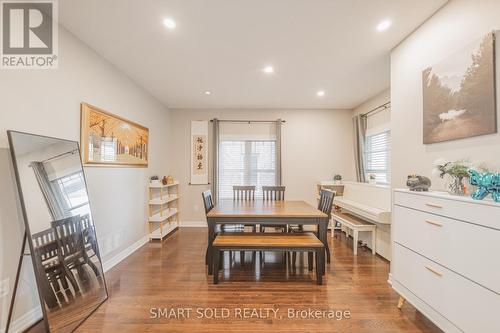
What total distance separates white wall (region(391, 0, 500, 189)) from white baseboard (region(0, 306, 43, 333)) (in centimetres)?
373

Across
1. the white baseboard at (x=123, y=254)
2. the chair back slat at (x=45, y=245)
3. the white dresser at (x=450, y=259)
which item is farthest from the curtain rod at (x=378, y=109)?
the white baseboard at (x=123, y=254)

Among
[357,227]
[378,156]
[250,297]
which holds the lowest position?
Result: [250,297]

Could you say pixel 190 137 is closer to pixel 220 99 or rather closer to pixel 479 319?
pixel 220 99

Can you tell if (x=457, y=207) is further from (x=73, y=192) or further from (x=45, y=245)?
(x=73, y=192)

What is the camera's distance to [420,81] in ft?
6.97

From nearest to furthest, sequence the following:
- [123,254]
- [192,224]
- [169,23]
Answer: [169,23]
[123,254]
[192,224]

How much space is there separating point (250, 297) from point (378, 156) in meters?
3.52

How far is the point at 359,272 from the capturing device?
9.04 feet

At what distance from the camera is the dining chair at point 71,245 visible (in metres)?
1.84

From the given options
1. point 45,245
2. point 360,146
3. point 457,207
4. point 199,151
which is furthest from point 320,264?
point 199,151

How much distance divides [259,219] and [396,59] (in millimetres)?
2471

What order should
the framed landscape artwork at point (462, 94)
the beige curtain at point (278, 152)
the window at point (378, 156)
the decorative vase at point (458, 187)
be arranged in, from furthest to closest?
the beige curtain at point (278, 152), the window at point (378, 156), the decorative vase at point (458, 187), the framed landscape artwork at point (462, 94)

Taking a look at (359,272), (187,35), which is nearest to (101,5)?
(187,35)

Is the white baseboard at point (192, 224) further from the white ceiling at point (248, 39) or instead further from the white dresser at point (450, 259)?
the white dresser at point (450, 259)
